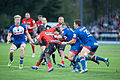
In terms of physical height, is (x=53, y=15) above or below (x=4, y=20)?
above

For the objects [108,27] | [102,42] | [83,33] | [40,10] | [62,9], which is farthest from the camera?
[62,9]

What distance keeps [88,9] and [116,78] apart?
76.0 meters

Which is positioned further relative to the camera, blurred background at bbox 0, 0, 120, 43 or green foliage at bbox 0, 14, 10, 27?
green foliage at bbox 0, 14, 10, 27

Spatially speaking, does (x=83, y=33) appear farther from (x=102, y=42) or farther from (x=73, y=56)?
(x=102, y=42)

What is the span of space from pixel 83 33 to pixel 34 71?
2532mm

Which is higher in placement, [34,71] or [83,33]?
[83,33]

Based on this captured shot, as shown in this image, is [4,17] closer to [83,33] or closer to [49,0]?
[49,0]

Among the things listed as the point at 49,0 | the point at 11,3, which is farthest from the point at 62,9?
the point at 11,3

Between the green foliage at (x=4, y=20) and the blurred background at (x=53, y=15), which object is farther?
the green foliage at (x=4, y=20)

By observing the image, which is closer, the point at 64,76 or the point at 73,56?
the point at 64,76

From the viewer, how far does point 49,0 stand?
5678 cm

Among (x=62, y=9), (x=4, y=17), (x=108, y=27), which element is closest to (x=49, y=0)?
(x=62, y=9)

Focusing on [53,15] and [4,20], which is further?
[53,15]

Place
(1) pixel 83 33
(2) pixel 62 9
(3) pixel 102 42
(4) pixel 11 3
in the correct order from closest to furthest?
1. (1) pixel 83 33
2. (3) pixel 102 42
3. (4) pixel 11 3
4. (2) pixel 62 9
